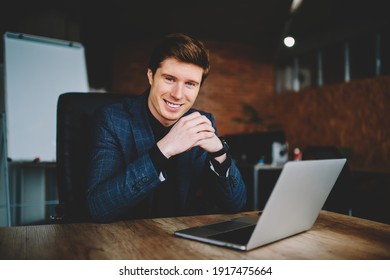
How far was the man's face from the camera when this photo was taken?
137cm

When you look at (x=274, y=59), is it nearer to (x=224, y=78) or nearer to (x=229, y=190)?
(x=224, y=78)

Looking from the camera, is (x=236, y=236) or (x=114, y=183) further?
(x=114, y=183)

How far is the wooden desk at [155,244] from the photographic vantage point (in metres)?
0.70

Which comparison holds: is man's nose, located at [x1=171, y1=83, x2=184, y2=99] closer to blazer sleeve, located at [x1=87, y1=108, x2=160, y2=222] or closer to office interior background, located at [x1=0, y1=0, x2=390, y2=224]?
blazer sleeve, located at [x1=87, y1=108, x2=160, y2=222]

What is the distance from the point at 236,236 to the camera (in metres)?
0.81

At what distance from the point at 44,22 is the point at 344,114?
14.9 ft

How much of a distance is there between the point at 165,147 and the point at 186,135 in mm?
77

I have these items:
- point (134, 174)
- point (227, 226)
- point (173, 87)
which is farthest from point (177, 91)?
point (227, 226)

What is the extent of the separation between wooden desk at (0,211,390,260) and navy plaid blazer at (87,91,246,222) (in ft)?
0.35

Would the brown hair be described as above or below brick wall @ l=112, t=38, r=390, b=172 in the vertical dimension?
below

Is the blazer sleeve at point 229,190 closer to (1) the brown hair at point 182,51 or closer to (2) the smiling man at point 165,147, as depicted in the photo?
(2) the smiling man at point 165,147

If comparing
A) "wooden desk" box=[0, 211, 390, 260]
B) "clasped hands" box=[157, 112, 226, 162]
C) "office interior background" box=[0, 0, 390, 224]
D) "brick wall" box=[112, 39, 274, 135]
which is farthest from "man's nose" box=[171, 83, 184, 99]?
"brick wall" box=[112, 39, 274, 135]

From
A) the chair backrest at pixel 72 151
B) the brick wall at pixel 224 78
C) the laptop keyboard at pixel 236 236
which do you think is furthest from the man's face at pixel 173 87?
the brick wall at pixel 224 78

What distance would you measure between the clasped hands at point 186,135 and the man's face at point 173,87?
318mm
